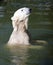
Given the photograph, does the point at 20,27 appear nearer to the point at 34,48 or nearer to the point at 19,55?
the point at 34,48

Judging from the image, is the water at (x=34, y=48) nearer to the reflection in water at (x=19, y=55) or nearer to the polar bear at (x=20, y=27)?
the reflection in water at (x=19, y=55)

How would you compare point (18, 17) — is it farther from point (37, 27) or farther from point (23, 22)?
point (37, 27)

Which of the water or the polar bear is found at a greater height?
the polar bear

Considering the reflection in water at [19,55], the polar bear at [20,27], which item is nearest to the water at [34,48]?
the reflection in water at [19,55]

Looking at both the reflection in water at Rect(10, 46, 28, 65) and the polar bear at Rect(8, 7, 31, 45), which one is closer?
the reflection in water at Rect(10, 46, 28, 65)

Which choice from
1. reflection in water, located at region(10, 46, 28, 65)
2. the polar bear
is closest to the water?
reflection in water, located at region(10, 46, 28, 65)

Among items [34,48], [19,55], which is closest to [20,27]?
[34,48]

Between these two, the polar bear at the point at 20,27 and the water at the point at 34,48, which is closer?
the water at the point at 34,48

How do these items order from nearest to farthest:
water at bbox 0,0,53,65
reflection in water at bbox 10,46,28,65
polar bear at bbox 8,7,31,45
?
reflection in water at bbox 10,46,28,65 < water at bbox 0,0,53,65 < polar bear at bbox 8,7,31,45

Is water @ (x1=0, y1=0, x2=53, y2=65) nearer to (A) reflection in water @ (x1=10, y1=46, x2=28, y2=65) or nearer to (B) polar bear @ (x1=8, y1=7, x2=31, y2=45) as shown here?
(A) reflection in water @ (x1=10, y1=46, x2=28, y2=65)

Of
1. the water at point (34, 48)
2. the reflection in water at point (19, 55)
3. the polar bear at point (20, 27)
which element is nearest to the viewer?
the reflection in water at point (19, 55)

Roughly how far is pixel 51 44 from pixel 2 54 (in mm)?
1879

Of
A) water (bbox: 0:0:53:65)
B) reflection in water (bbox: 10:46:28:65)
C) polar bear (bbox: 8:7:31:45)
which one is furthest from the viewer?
polar bear (bbox: 8:7:31:45)

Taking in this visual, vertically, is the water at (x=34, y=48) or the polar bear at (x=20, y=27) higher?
the polar bear at (x=20, y=27)
